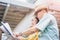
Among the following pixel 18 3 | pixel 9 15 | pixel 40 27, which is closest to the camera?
pixel 40 27

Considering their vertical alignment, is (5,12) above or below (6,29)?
above

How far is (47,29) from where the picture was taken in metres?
1.59

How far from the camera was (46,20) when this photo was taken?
62.0 inches

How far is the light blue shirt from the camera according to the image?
5.11ft

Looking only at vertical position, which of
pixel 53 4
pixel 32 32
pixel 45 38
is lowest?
pixel 45 38

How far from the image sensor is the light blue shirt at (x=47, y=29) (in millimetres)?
1558

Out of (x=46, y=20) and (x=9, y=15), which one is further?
(x=9, y=15)

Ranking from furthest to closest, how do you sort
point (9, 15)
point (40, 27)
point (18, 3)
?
1. point (9, 15)
2. point (18, 3)
3. point (40, 27)

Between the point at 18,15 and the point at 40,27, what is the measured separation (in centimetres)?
348

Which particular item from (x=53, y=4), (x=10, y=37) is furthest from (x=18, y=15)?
(x=10, y=37)

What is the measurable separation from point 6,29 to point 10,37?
9 centimetres

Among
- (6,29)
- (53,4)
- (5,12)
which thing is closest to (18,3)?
(5,12)

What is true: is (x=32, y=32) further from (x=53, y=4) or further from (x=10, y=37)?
→ (x=53, y=4)

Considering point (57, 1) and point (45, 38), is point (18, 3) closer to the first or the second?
point (57, 1)
